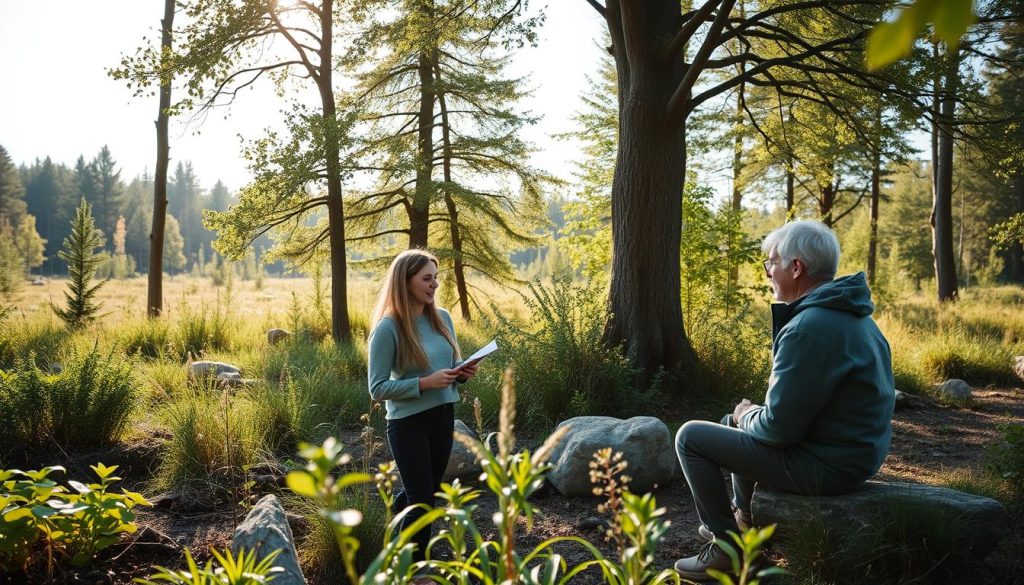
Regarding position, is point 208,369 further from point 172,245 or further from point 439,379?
point 172,245

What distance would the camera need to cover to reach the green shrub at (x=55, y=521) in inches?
97.0

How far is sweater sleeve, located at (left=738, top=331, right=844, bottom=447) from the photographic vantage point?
2.66 m

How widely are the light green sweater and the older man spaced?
→ 127cm

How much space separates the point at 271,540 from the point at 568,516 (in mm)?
1986

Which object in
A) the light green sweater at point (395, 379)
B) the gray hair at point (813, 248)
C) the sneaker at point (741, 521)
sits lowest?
the sneaker at point (741, 521)

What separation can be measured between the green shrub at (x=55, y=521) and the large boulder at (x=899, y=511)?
287 cm

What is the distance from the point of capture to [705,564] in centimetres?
288

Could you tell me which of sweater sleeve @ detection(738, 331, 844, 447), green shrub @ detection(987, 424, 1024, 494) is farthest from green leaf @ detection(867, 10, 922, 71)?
green shrub @ detection(987, 424, 1024, 494)

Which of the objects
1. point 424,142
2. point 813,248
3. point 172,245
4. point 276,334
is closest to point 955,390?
point 813,248

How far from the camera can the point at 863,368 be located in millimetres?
2705

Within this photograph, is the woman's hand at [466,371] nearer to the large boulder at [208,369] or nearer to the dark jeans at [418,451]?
the dark jeans at [418,451]

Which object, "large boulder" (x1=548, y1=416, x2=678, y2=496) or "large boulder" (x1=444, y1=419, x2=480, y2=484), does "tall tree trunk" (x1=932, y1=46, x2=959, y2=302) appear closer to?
"large boulder" (x1=548, y1=416, x2=678, y2=496)

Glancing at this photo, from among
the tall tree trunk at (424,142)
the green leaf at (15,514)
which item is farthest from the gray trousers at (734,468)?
the tall tree trunk at (424,142)

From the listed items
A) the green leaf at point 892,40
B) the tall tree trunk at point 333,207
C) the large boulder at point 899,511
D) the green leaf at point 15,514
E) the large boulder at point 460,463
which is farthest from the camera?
the tall tree trunk at point 333,207
